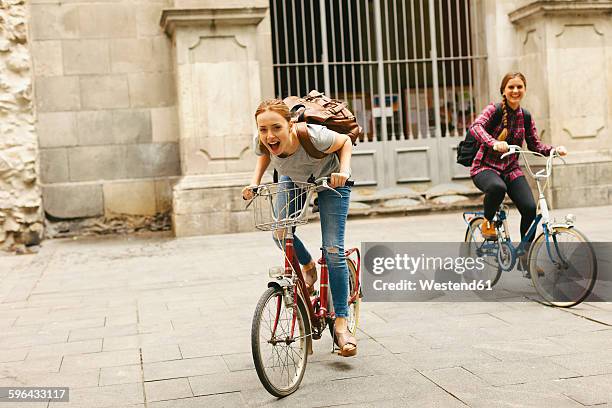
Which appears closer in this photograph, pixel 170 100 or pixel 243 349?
pixel 243 349

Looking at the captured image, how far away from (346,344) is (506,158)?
249 centimetres

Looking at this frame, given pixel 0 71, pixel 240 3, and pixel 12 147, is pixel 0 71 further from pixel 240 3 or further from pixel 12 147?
pixel 240 3

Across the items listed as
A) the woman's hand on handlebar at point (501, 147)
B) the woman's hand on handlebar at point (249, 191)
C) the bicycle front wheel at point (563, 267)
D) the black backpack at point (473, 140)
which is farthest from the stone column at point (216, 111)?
the woman's hand on handlebar at point (249, 191)

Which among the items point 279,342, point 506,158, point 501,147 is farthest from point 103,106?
point 279,342

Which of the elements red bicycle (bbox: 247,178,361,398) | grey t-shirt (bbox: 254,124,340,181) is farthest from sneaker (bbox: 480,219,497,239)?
red bicycle (bbox: 247,178,361,398)

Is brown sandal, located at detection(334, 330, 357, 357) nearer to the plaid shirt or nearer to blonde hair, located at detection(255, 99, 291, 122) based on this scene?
blonde hair, located at detection(255, 99, 291, 122)

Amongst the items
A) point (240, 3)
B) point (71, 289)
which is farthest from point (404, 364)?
point (240, 3)

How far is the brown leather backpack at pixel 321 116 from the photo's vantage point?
452 cm

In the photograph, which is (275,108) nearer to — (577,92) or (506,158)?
(506,158)

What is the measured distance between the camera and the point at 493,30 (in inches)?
492

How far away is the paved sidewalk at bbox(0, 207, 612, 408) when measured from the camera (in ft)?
13.5

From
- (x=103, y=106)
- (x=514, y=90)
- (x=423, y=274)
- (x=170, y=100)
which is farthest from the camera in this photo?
(x=170, y=100)

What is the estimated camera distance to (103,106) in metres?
11.6

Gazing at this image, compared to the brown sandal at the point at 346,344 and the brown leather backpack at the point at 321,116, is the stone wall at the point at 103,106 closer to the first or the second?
the brown leather backpack at the point at 321,116
